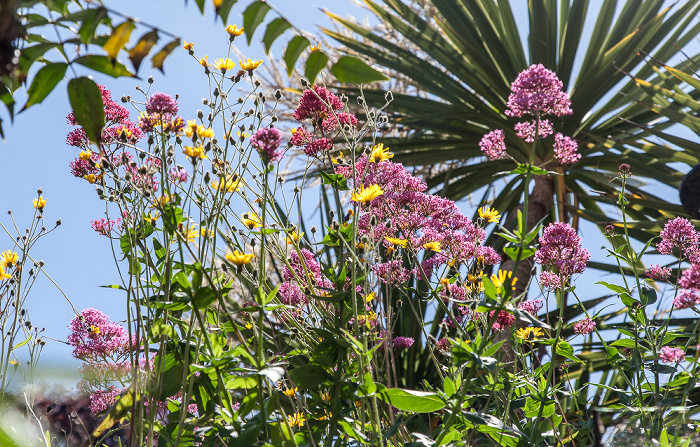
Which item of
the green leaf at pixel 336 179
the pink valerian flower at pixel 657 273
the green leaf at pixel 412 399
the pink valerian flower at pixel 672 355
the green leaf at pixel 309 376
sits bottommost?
the pink valerian flower at pixel 672 355

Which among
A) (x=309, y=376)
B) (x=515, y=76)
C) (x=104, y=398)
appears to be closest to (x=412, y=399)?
(x=309, y=376)

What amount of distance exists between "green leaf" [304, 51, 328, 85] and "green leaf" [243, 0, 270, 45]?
0.07 meters

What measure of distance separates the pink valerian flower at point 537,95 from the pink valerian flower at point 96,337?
87 cm

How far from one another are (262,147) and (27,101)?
12.1 inches

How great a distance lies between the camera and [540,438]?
100 cm

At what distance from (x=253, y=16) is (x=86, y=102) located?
0.65 feet

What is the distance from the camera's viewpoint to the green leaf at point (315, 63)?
0.67 meters

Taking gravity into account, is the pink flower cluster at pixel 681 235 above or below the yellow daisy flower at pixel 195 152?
below

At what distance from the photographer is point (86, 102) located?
557mm

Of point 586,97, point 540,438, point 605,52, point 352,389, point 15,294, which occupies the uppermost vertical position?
point 605,52

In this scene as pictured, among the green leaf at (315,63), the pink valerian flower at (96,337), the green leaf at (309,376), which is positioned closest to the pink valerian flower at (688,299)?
the green leaf at (309,376)

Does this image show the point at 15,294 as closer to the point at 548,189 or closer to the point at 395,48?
the point at 548,189

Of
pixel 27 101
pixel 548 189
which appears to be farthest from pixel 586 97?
pixel 27 101

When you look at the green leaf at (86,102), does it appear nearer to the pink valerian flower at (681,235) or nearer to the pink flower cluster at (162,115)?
the pink flower cluster at (162,115)
